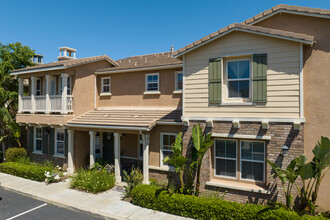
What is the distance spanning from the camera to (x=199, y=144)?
9555 millimetres

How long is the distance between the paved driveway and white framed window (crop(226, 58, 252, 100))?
7.80m

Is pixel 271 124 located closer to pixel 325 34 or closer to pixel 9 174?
pixel 325 34

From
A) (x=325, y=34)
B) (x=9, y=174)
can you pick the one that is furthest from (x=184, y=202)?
(x=9, y=174)

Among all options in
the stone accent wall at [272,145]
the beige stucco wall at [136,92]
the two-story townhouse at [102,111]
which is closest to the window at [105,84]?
the two-story townhouse at [102,111]

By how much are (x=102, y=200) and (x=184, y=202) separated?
4086 mm

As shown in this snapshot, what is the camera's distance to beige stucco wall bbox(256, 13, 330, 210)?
28.2 feet

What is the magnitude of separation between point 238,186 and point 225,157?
130 centimetres

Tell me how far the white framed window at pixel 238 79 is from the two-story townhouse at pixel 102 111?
3.46 m

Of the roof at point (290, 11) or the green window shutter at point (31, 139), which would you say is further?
the green window shutter at point (31, 139)

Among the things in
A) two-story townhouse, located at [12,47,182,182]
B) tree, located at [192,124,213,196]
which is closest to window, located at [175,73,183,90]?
two-story townhouse, located at [12,47,182,182]

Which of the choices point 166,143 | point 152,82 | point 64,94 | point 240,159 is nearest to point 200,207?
point 240,159

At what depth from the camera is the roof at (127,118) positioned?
12.4 metres

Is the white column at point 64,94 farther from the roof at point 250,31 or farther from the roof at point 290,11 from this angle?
the roof at point 290,11

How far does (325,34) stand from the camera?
8.75 metres
